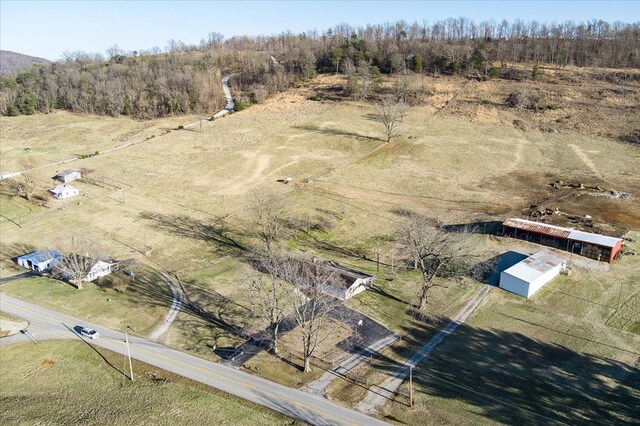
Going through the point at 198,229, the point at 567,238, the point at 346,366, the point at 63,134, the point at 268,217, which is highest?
the point at 63,134

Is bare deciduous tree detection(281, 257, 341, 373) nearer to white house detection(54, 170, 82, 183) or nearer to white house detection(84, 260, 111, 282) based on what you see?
white house detection(84, 260, 111, 282)

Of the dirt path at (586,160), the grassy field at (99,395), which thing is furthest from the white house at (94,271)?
the dirt path at (586,160)

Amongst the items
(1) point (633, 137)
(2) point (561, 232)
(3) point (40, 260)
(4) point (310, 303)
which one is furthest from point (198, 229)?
(1) point (633, 137)

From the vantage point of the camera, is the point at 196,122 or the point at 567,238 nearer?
the point at 567,238

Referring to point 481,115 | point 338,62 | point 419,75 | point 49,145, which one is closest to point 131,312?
point 49,145

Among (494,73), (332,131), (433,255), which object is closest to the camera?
(433,255)

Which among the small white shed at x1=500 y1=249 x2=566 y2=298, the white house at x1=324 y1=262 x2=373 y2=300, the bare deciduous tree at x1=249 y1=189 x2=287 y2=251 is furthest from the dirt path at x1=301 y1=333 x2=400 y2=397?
the bare deciduous tree at x1=249 y1=189 x2=287 y2=251

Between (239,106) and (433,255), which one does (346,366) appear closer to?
(433,255)

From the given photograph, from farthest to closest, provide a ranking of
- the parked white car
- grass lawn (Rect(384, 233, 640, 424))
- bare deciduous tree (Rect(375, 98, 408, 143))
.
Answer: bare deciduous tree (Rect(375, 98, 408, 143)) < the parked white car < grass lawn (Rect(384, 233, 640, 424))

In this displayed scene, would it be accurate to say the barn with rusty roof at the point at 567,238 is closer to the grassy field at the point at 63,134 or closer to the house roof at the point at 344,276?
the house roof at the point at 344,276
